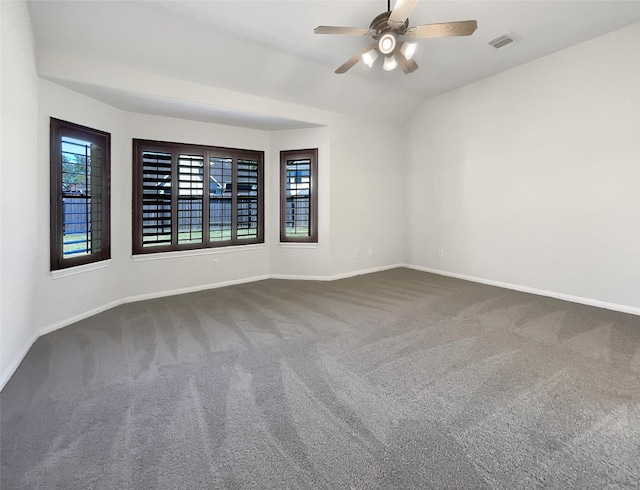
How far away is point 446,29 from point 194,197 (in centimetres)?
397

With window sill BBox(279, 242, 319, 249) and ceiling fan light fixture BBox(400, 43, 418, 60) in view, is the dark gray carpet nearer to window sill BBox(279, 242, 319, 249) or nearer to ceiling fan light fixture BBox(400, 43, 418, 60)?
window sill BBox(279, 242, 319, 249)

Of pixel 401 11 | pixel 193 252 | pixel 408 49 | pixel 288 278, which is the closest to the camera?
pixel 401 11

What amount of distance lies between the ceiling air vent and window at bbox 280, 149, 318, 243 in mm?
2971

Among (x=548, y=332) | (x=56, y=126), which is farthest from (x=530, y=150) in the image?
(x=56, y=126)

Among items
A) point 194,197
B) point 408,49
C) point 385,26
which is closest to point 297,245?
point 194,197

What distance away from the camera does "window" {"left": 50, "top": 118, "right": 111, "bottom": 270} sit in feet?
11.2

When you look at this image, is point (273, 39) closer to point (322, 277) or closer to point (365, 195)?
point (365, 195)

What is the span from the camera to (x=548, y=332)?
10.6 ft

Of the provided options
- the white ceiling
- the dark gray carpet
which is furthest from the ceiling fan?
the dark gray carpet

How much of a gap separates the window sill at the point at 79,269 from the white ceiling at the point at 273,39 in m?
1.99

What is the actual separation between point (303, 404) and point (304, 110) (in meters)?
4.41

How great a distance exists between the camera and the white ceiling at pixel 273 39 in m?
3.08

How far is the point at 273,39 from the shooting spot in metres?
Result: 3.70

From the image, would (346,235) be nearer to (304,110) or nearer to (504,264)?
(304,110)
